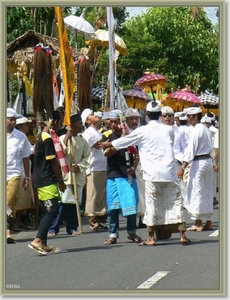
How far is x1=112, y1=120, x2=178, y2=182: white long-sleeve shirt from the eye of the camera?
1100 centimetres

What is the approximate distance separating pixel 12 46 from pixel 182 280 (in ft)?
23.6

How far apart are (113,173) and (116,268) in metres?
1.92

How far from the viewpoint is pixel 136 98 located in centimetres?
1758

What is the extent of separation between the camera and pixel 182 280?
9.20 meters

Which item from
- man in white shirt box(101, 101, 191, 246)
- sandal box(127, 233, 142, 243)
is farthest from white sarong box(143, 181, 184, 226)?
sandal box(127, 233, 142, 243)

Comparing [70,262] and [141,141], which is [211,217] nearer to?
[141,141]

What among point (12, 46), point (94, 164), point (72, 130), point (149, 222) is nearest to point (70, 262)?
point (149, 222)

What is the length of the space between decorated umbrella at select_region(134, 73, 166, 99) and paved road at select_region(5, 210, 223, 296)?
468 centimetres

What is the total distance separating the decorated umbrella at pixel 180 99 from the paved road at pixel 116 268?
4296 mm

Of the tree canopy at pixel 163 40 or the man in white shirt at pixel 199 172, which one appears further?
the man in white shirt at pixel 199 172

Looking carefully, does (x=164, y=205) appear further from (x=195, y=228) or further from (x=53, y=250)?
(x=195, y=228)

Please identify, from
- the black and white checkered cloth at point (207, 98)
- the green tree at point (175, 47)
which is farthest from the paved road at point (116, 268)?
the black and white checkered cloth at point (207, 98)

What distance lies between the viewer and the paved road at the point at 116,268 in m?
8.80

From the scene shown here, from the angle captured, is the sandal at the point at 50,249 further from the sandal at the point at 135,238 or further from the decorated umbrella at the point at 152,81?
the decorated umbrella at the point at 152,81
